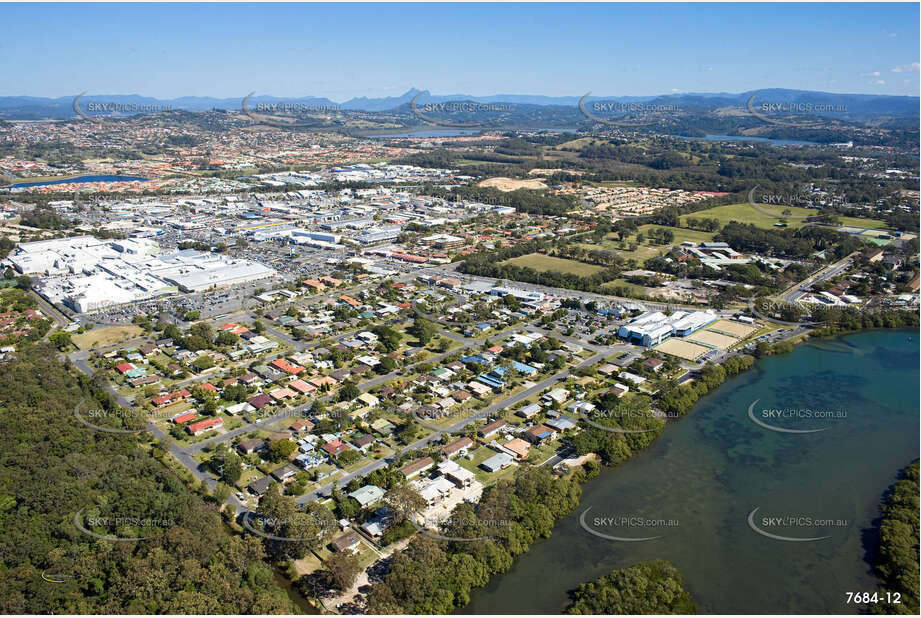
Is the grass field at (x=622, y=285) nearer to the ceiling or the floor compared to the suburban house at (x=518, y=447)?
nearer to the ceiling

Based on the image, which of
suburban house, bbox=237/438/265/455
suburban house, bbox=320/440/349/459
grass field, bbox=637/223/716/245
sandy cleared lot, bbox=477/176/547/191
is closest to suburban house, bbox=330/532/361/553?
suburban house, bbox=320/440/349/459

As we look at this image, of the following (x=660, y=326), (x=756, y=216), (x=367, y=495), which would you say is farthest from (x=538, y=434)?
(x=756, y=216)

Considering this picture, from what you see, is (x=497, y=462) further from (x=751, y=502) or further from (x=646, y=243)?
(x=646, y=243)

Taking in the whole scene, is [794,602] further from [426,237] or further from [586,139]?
[586,139]

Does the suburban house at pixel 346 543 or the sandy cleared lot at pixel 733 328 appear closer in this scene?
the suburban house at pixel 346 543

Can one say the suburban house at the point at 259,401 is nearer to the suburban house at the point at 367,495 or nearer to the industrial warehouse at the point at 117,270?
the suburban house at the point at 367,495

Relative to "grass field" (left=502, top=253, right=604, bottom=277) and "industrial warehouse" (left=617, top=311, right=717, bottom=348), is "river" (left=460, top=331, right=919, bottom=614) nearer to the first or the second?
"industrial warehouse" (left=617, top=311, right=717, bottom=348)

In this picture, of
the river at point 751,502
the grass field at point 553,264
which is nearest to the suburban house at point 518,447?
the river at point 751,502
